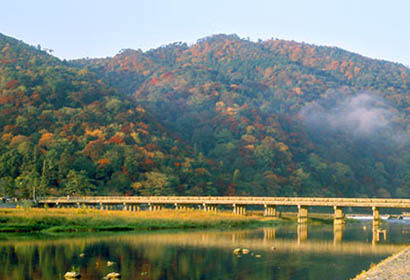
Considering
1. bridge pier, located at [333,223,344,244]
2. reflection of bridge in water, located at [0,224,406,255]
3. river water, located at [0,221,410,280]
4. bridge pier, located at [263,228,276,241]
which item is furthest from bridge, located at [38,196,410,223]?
reflection of bridge in water, located at [0,224,406,255]

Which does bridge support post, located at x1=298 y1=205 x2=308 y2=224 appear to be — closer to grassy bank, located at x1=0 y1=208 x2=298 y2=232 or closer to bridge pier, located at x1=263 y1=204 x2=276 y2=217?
grassy bank, located at x1=0 y1=208 x2=298 y2=232

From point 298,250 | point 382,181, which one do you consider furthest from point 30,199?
point 382,181

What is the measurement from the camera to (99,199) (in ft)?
356

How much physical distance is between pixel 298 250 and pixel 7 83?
124 meters

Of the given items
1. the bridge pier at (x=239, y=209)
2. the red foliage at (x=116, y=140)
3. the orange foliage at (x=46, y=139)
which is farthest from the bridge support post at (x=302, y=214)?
the orange foliage at (x=46, y=139)

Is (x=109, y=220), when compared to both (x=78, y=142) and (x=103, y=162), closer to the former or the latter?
(x=103, y=162)

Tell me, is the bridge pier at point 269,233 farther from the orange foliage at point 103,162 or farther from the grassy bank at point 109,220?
the orange foliage at point 103,162

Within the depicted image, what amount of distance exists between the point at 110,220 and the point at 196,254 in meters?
27.4

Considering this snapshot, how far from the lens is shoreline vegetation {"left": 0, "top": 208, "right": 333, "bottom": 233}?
72.8m

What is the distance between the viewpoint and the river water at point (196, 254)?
45.0 meters

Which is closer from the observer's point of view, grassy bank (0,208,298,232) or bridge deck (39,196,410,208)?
grassy bank (0,208,298,232)

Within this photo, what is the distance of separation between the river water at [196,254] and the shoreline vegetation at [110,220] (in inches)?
226

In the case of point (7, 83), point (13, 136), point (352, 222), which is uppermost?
point (7, 83)

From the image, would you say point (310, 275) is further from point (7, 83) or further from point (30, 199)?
point (7, 83)
